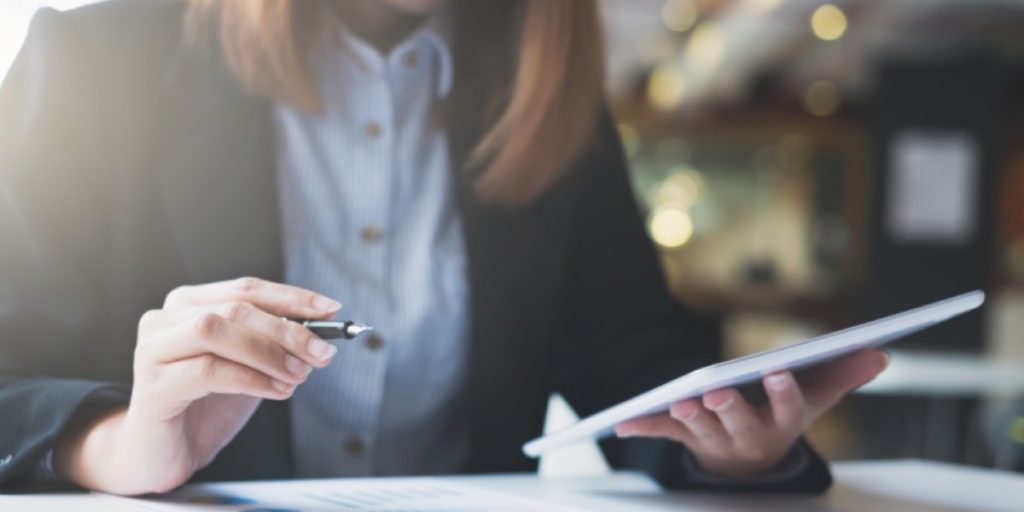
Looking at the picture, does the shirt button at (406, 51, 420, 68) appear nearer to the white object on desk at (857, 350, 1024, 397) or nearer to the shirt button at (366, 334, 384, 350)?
the shirt button at (366, 334, 384, 350)

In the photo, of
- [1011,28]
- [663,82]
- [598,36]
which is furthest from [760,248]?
[598,36]

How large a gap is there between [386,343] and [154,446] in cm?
29

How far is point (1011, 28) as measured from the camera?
21.4 ft

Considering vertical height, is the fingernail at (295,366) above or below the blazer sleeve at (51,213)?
below

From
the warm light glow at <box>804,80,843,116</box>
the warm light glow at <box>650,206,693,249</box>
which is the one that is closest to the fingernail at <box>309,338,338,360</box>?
the warm light glow at <box>804,80,843,116</box>

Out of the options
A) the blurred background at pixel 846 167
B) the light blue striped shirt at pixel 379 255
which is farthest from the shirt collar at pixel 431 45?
the blurred background at pixel 846 167

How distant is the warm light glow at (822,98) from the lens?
7938 mm

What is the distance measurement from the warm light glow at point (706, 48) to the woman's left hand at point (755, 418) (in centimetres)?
568

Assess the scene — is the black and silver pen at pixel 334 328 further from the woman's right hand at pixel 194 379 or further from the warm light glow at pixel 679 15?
the warm light glow at pixel 679 15

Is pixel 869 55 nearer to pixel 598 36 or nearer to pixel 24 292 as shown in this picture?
pixel 598 36

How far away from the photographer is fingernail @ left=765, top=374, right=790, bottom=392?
810mm

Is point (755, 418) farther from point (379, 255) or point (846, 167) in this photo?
point (846, 167)

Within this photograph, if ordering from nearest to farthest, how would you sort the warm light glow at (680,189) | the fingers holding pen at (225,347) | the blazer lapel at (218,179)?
the fingers holding pen at (225,347) → the blazer lapel at (218,179) → the warm light glow at (680,189)

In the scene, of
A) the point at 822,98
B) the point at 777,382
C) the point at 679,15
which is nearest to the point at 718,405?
the point at 777,382
